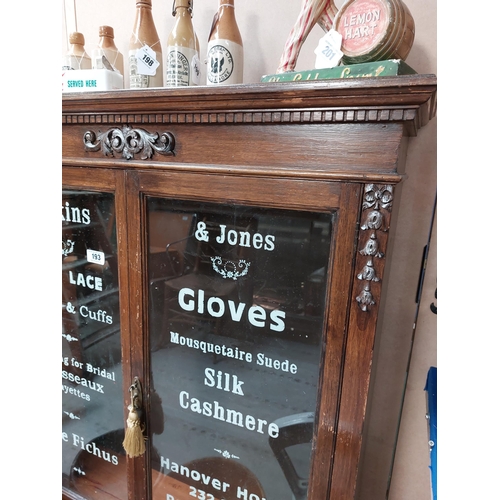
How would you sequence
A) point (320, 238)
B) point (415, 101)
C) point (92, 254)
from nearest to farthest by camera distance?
point (415, 101) → point (320, 238) → point (92, 254)

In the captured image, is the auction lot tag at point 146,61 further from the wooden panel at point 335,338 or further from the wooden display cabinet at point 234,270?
the wooden panel at point 335,338

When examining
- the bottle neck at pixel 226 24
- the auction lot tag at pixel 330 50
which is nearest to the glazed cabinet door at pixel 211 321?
the auction lot tag at pixel 330 50

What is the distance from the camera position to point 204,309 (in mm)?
723

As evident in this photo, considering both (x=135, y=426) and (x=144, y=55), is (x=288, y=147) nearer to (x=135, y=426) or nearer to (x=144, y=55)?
(x=144, y=55)

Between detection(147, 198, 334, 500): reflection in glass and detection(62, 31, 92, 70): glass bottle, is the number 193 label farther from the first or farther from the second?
detection(62, 31, 92, 70): glass bottle

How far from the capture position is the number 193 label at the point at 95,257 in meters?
0.81

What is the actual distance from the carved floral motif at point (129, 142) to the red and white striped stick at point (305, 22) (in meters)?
0.27

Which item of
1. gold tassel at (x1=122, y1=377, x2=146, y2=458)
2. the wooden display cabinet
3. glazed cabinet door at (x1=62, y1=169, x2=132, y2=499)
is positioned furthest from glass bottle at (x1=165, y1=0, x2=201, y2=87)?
gold tassel at (x1=122, y1=377, x2=146, y2=458)

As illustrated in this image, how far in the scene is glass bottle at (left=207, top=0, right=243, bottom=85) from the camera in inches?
27.3

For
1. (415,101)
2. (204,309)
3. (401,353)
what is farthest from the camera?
(401,353)

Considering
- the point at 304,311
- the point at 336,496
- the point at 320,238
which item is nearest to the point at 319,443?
the point at 336,496

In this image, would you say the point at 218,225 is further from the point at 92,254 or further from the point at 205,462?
the point at 205,462

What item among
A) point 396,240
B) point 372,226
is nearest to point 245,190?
point 372,226
